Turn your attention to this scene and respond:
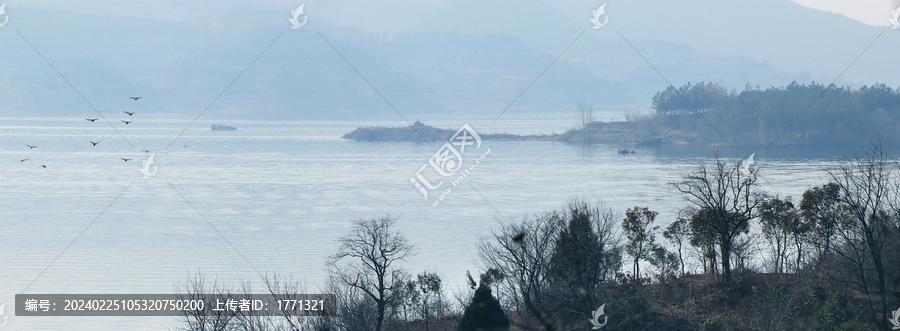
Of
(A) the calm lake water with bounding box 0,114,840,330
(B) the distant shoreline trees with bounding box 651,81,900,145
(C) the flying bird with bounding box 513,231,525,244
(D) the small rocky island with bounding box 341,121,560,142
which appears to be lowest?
(C) the flying bird with bounding box 513,231,525,244

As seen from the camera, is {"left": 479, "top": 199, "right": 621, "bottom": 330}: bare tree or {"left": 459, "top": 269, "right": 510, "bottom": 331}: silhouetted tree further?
{"left": 479, "top": 199, "right": 621, "bottom": 330}: bare tree

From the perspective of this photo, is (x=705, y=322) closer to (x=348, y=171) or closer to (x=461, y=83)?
(x=348, y=171)

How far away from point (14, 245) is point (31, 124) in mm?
76641

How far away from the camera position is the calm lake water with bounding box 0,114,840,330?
85.6ft

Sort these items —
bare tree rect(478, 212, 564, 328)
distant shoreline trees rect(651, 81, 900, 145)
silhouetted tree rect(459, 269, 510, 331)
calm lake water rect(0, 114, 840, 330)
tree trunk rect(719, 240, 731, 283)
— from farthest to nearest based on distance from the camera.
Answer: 1. distant shoreline trees rect(651, 81, 900, 145)
2. calm lake water rect(0, 114, 840, 330)
3. bare tree rect(478, 212, 564, 328)
4. tree trunk rect(719, 240, 731, 283)
5. silhouetted tree rect(459, 269, 510, 331)

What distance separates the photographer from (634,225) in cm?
1866

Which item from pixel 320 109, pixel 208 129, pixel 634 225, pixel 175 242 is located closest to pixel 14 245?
pixel 175 242

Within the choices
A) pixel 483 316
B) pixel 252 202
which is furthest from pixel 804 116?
pixel 483 316

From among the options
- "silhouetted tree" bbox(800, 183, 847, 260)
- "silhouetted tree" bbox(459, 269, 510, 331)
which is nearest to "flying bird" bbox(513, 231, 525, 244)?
"silhouetted tree" bbox(459, 269, 510, 331)

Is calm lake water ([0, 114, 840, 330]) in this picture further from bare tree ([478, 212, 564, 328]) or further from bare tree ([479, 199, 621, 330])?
bare tree ([479, 199, 621, 330])

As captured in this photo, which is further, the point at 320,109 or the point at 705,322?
the point at 320,109

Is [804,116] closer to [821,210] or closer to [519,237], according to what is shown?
[821,210]

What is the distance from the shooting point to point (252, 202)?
1613 inches

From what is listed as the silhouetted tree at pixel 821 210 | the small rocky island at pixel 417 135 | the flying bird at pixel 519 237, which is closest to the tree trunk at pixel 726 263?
the silhouetted tree at pixel 821 210
